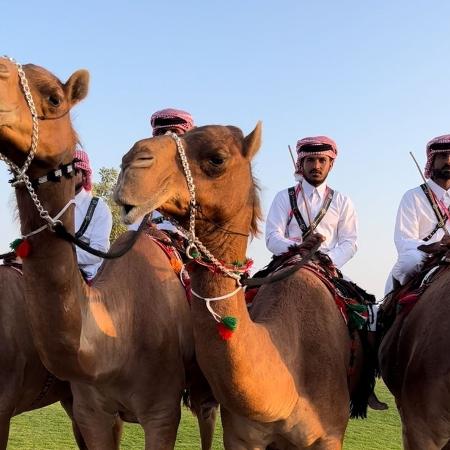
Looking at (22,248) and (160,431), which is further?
(160,431)

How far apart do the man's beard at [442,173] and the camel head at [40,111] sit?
348 centimetres

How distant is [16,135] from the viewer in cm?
313

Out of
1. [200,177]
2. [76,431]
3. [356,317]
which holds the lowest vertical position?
[76,431]

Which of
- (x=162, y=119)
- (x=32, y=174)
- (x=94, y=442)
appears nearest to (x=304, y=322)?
(x=94, y=442)

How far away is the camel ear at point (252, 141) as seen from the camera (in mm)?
3502

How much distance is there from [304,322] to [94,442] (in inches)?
68.6

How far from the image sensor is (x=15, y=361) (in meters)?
5.23

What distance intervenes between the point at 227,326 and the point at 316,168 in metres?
3.33

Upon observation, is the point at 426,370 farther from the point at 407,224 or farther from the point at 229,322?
the point at 407,224

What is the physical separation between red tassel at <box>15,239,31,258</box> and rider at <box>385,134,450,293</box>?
3380 mm

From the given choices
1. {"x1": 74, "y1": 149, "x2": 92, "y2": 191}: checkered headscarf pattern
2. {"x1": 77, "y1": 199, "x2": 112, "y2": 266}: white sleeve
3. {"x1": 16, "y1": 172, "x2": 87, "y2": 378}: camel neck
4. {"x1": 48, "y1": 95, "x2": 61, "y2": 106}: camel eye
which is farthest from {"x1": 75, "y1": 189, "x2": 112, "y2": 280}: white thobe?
{"x1": 48, "y1": 95, "x2": 61, "y2": 106}: camel eye

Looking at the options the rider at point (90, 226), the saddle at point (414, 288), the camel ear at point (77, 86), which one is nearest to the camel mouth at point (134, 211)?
the camel ear at point (77, 86)

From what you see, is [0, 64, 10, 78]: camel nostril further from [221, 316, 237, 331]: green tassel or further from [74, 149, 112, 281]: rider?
[74, 149, 112, 281]: rider

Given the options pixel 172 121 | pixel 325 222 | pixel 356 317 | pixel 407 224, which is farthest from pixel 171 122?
pixel 356 317
